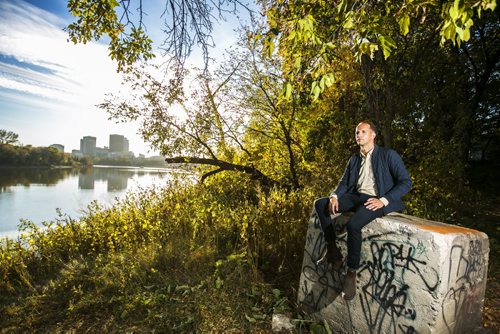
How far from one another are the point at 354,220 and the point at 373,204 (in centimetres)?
24

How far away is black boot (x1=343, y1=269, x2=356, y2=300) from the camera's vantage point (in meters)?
2.74

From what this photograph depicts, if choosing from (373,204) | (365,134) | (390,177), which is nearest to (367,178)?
(390,177)

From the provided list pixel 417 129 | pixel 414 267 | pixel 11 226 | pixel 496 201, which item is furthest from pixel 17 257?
pixel 496 201

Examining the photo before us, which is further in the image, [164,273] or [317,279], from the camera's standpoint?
[164,273]

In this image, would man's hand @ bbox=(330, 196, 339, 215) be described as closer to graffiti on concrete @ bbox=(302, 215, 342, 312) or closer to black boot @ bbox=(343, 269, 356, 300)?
graffiti on concrete @ bbox=(302, 215, 342, 312)

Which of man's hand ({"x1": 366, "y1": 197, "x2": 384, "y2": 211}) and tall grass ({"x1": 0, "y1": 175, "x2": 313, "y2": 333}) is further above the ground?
man's hand ({"x1": 366, "y1": 197, "x2": 384, "y2": 211})

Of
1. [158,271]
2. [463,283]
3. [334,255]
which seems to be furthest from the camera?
[158,271]

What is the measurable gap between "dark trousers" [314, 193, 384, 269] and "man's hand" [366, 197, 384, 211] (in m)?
0.04

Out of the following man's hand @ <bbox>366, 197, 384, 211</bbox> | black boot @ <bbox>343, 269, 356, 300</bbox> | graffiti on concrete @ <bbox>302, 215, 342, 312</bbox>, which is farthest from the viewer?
graffiti on concrete @ <bbox>302, 215, 342, 312</bbox>

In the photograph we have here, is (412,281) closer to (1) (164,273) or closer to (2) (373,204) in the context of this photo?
(2) (373,204)

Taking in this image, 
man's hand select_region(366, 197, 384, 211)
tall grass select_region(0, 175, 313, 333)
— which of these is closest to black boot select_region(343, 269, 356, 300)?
man's hand select_region(366, 197, 384, 211)

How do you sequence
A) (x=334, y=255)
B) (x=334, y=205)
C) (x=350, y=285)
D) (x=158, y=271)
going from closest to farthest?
(x=350, y=285), (x=334, y=205), (x=334, y=255), (x=158, y=271)

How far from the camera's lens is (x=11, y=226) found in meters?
14.0

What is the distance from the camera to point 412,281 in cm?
238
